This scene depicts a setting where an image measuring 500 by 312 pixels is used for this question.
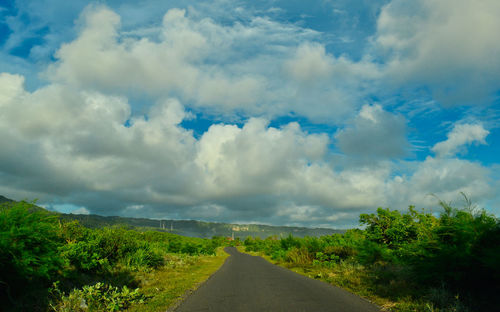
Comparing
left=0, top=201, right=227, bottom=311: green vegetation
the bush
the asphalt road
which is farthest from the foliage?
the asphalt road

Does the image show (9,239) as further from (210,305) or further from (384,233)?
(384,233)

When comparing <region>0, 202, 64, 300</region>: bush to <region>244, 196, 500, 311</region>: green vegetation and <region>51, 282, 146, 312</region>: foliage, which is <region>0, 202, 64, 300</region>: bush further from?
<region>244, 196, 500, 311</region>: green vegetation

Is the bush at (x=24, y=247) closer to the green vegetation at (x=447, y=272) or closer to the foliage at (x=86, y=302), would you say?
the foliage at (x=86, y=302)

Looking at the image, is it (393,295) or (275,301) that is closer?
(275,301)

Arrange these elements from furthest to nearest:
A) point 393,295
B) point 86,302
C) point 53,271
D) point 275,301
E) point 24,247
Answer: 1. point 393,295
2. point 275,301
3. point 53,271
4. point 86,302
5. point 24,247

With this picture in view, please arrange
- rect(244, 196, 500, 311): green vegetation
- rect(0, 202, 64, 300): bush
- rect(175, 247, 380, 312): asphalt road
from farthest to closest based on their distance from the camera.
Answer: rect(175, 247, 380, 312): asphalt road → rect(244, 196, 500, 311): green vegetation → rect(0, 202, 64, 300): bush

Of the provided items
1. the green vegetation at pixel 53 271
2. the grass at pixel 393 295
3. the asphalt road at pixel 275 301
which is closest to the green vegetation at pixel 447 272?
the grass at pixel 393 295

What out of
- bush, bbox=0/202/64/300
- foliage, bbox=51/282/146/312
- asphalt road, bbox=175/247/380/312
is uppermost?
bush, bbox=0/202/64/300

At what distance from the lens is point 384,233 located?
67.6 ft

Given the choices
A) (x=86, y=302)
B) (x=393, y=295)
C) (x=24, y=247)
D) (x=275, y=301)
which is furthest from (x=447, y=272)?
(x=24, y=247)

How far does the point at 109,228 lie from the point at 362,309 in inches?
617

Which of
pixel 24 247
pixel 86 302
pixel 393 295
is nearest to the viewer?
pixel 24 247

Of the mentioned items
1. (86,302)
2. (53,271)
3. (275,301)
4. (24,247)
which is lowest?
(275,301)

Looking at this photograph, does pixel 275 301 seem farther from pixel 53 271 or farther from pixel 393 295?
pixel 53 271
